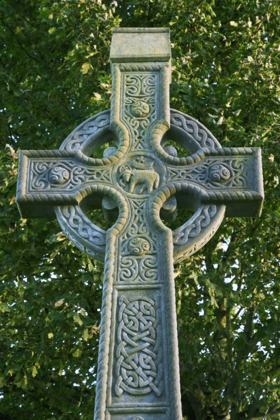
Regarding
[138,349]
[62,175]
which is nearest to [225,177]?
[62,175]

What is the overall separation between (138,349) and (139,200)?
969mm

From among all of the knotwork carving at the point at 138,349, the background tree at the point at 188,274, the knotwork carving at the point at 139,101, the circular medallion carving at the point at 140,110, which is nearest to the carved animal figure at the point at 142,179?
the knotwork carving at the point at 139,101

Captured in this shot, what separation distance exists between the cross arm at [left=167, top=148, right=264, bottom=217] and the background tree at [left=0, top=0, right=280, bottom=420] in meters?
3.90

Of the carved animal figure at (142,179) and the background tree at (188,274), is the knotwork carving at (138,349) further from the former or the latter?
the background tree at (188,274)

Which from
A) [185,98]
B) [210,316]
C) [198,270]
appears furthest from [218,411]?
[185,98]

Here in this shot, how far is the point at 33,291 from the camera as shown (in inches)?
356

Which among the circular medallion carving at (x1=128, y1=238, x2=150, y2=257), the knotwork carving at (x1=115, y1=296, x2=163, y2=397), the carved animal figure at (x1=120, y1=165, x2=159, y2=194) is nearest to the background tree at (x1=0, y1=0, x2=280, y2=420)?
the carved animal figure at (x1=120, y1=165, x2=159, y2=194)

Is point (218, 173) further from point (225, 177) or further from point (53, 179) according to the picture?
point (53, 179)

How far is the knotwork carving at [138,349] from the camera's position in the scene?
374 centimetres

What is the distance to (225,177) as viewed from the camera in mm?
4641

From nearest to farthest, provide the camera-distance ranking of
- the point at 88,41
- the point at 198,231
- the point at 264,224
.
→ the point at 198,231, the point at 264,224, the point at 88,41

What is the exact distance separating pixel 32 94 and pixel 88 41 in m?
1.24

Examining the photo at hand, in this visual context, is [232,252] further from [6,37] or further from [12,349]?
[6,37]

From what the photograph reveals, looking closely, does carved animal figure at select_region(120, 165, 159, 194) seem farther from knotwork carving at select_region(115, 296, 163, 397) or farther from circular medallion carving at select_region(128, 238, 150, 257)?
knotwork carving at select_region(115, 296, 163, 397)
